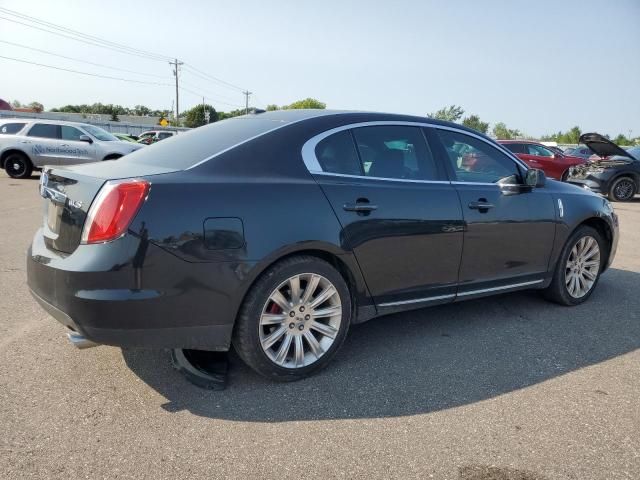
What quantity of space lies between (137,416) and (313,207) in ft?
4.87

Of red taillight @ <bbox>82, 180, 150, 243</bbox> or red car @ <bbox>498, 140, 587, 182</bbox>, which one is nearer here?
red taillight @ <bbox>82, 180, 150, 243</bbox>

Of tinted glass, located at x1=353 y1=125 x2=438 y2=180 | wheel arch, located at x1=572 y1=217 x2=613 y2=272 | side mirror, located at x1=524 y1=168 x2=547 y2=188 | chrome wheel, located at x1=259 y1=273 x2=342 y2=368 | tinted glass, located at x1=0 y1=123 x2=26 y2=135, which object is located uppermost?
tinted glass, located at x1=0 y1=123 x2=26 y2=135

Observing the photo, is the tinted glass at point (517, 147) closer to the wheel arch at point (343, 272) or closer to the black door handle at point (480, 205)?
the black door handle at point (480, 205)

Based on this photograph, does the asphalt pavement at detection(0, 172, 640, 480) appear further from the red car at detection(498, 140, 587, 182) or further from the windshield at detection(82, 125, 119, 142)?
the red car at detection(498, 140, 587, 182)

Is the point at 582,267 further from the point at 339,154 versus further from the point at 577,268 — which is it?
the point at 339,154

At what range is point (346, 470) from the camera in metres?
2.31

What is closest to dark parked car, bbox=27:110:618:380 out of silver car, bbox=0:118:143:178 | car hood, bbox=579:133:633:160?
car hood, bbox=579:133:633:160

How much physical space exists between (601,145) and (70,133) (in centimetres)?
1473

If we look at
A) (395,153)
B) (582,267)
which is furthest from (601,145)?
(395,153)

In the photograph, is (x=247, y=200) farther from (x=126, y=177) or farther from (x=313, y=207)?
(x=126, y=177)

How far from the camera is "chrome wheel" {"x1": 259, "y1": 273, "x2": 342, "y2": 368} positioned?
3016 millimetres

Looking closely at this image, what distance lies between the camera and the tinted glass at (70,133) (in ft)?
48.5

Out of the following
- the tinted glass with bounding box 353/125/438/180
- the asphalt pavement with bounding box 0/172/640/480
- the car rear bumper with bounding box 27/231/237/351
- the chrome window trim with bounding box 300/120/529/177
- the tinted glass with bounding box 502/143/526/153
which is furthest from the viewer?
the tinted glass with bounding box 502/143/526/153

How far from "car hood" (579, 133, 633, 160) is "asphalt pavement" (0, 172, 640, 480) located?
10.8 meters
